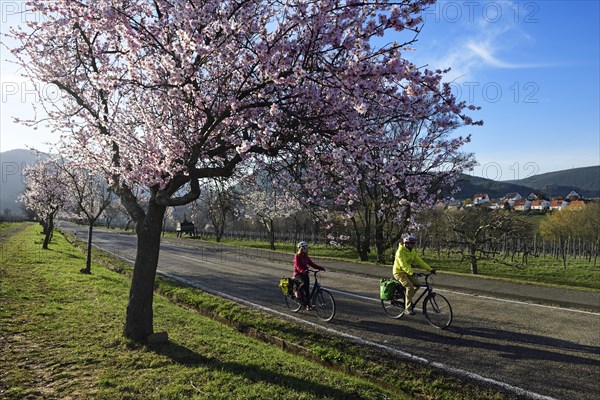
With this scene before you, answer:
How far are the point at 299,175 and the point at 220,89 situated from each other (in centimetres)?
212

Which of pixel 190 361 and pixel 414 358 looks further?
pixel 414 358

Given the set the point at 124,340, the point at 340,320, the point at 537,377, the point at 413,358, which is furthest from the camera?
the point at 340,320

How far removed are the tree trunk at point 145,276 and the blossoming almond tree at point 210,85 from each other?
0.06ft

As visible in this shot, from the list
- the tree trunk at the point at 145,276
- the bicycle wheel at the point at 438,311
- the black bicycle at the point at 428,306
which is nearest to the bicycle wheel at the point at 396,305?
the black bicycle at the point at 428,306

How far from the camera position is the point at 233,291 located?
13.1 meters

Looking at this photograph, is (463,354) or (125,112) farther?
(125,112)

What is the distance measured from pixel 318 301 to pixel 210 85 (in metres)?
5.96

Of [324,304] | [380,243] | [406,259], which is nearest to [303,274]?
[324,304]

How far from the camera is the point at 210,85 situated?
6695 mm

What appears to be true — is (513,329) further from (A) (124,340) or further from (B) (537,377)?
(A) (124,340)

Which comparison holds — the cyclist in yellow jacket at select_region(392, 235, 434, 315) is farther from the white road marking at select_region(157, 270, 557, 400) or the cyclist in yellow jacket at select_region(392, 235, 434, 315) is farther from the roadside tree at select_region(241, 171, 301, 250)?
the roadside tree at select_region(241, 171, 301, 250)

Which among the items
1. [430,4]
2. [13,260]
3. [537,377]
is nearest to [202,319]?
[537,377]

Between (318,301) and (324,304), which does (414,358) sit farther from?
(318,301)

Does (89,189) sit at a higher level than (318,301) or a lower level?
higher
